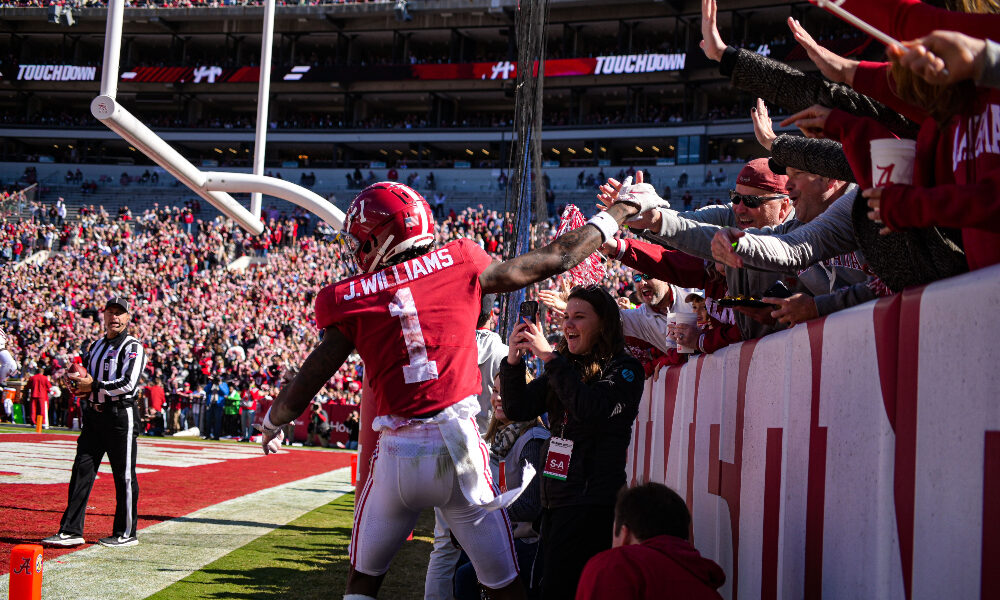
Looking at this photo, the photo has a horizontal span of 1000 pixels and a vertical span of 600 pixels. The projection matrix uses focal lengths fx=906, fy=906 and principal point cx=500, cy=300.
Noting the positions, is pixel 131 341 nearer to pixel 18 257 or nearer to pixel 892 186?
pixel 892 186

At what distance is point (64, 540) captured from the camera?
6789 mm

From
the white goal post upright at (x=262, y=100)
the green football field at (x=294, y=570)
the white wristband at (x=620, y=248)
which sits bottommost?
the green football field at (x=294, y=570)

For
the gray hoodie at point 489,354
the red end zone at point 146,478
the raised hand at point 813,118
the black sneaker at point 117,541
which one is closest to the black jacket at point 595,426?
the raised hand at point 813,118

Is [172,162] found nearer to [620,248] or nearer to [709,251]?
[620,248]

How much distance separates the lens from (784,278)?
3822 millimetres

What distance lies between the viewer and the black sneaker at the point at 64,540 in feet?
22.1

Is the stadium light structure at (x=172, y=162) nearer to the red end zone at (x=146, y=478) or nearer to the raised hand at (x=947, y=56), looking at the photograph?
the red end zone at (x=146, y=478)

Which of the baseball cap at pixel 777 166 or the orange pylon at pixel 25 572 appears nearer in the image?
the orange pylon at pixel 25 572

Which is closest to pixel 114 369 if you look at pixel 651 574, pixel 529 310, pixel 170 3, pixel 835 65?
pixel 529 310

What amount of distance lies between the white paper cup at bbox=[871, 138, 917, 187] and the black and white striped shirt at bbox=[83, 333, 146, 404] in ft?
20.7

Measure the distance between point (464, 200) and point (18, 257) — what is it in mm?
18754

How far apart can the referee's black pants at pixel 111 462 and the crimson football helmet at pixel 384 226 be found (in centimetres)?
434

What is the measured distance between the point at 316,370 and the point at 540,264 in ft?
3.06

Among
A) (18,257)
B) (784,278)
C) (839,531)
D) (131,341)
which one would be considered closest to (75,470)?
(131,341)
